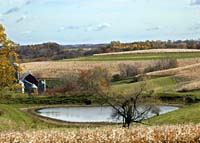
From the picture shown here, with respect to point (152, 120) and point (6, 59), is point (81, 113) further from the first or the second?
point (6, 59)

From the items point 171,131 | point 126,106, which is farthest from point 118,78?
point 171,131

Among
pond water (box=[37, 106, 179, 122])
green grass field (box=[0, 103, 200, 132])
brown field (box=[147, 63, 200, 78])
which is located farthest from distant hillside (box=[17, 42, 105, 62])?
green grass field (box=[0, 103, 200, 132])

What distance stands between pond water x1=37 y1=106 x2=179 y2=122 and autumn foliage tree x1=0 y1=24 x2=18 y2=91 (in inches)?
514

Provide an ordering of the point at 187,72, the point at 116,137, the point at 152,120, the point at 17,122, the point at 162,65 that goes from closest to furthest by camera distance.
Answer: the point at 116,137
the point at 17,122
the point at 152,120
the point at 187,72
the point at 162,65

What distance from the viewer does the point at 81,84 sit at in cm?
8712

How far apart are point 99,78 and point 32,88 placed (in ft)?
40.2

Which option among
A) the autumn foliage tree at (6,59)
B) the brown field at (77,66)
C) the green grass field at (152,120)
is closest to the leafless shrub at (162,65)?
the brown field at (77,66)

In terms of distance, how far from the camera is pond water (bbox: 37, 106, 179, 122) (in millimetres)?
51281

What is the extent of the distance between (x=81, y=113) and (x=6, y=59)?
72.4ft

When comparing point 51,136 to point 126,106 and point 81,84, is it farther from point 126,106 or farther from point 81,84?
point 81,84

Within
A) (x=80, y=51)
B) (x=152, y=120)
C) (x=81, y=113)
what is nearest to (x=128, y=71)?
(x=81, y=113)

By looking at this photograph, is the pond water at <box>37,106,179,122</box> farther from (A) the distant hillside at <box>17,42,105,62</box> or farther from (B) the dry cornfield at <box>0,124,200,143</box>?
(A) the distant hillside at <box>17,42,105,62</box>

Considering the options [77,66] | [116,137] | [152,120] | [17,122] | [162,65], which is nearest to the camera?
[116,137]

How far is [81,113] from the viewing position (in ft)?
193
